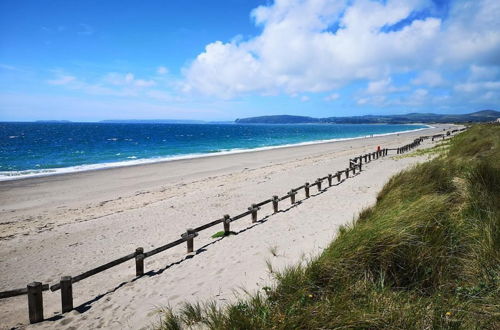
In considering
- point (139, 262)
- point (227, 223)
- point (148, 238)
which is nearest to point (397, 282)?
point (139, 262)

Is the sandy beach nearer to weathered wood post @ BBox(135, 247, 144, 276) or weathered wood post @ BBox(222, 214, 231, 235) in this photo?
weathered wood post @ BBox(135, 247, 144, 276)

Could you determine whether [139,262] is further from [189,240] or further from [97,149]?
[97,149]

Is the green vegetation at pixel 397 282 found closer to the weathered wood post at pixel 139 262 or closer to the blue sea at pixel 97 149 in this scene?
the weathered wood post at pixel 139 262

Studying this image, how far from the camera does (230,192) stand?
17.0 meters

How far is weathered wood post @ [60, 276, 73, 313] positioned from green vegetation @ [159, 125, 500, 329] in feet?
8.54

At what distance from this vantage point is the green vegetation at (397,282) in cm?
306

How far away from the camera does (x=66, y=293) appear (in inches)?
219

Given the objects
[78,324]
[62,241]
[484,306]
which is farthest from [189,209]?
[484,306]

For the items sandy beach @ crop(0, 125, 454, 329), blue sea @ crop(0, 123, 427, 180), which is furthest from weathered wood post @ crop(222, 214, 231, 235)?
blue sea @ crop(0, 123, 427, 180)

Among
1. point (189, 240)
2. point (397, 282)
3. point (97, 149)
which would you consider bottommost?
point (189, 240)

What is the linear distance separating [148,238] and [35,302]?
5032mm

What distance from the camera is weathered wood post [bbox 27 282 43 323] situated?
5184mm

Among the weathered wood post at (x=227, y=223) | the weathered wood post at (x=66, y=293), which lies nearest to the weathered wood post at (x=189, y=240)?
the weathered wood post at (x=227, y=223)

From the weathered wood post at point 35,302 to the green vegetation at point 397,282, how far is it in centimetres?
279
